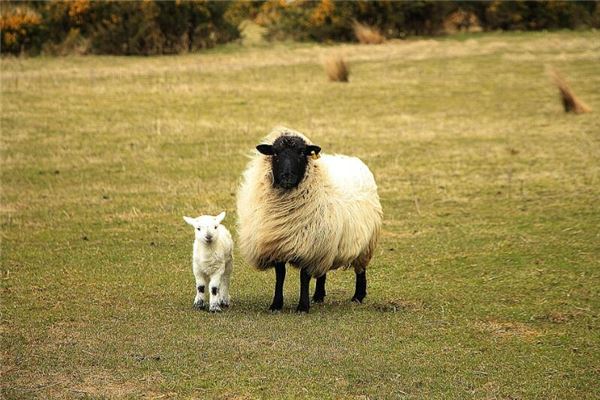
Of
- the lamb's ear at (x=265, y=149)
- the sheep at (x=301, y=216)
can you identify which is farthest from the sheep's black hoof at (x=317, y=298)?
the lamb's ear at (x=265, y=149)

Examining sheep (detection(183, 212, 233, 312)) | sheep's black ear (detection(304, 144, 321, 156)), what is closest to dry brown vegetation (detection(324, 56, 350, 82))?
sheep's black ear (detection(304, 144, 321, 156))

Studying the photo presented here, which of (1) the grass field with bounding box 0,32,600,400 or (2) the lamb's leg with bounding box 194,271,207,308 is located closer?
(1) the grass field with bounding box 0,32,600,400

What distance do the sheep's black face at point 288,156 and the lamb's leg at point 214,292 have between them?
110cm

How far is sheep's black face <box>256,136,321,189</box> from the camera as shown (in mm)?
9508

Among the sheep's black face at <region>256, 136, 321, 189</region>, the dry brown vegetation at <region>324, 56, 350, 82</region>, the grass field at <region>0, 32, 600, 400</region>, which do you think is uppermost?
the sheep's black face at <region>256, 136, 321, 189</region>

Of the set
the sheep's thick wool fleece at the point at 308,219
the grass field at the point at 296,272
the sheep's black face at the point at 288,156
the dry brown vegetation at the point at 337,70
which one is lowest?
the grass field at the point at 296,272

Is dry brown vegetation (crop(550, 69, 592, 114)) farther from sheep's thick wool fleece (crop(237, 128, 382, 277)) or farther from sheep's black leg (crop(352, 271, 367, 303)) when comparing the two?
sheep's black leg (crop(352, 271, 367, 303))

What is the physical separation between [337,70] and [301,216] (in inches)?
648

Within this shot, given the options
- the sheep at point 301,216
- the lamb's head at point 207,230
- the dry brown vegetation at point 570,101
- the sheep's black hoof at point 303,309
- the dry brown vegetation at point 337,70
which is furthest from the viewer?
the dry brown vegetation at point 337,70

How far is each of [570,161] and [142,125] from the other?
8.65 metres

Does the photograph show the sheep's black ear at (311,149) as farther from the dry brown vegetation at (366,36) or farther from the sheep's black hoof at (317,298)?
the dry brown vegetation at (366,36)

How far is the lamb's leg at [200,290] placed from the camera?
947 cm

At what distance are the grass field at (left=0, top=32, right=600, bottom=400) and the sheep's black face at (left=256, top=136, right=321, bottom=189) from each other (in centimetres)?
126

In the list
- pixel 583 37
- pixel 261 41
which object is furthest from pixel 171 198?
pixel 583 37
